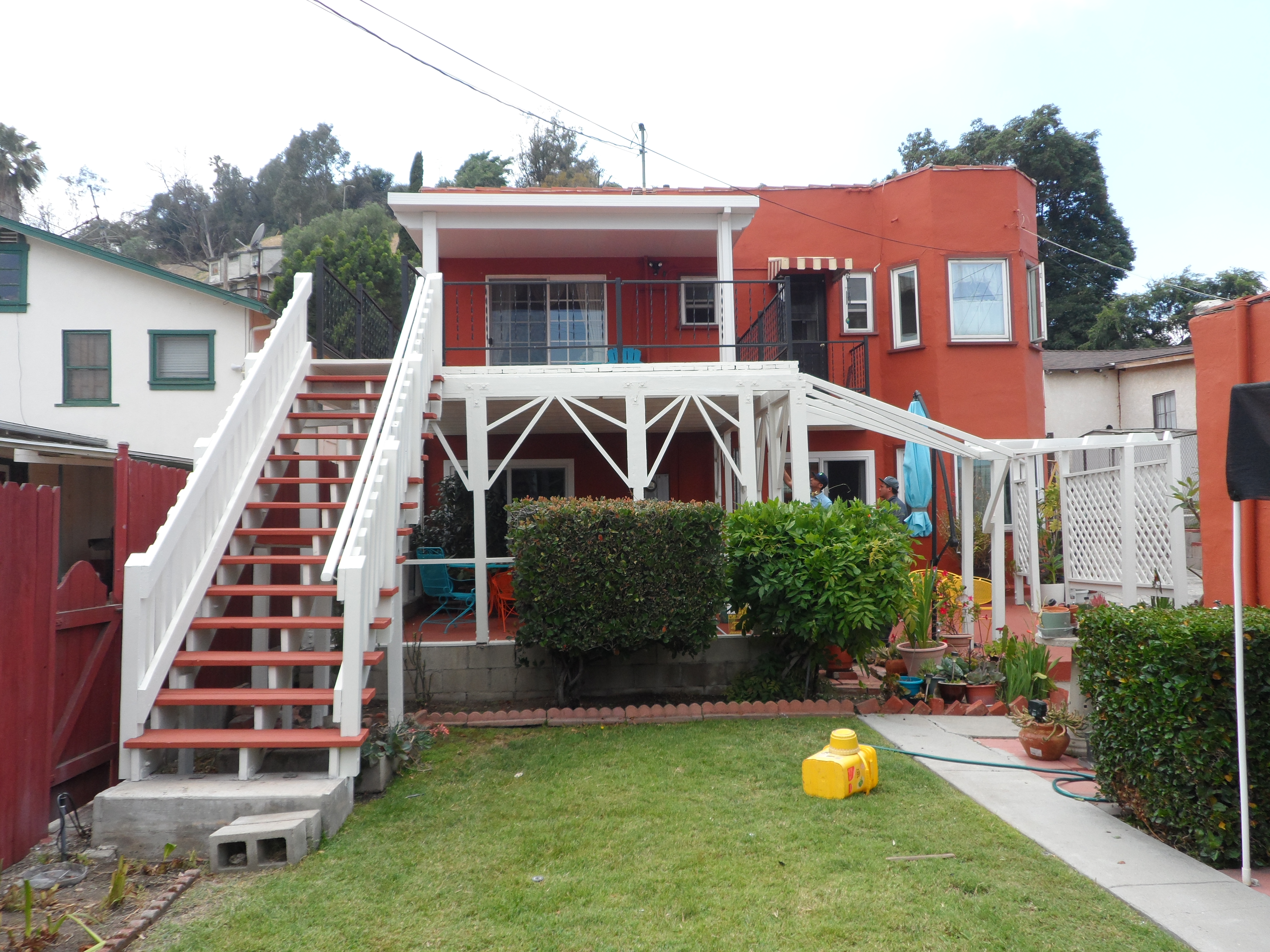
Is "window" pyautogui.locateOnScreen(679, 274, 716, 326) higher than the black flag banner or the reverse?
higher

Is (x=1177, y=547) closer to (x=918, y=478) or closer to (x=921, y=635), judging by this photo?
(x=918, y=478)

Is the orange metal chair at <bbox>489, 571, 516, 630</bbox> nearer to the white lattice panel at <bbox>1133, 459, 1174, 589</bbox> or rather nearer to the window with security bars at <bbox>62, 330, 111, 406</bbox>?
the white lattice panel at <bbox>1133, 459, 1174, 589</bbox>

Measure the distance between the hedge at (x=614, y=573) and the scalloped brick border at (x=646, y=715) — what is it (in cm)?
57

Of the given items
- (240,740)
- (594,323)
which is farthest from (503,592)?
(594,323)

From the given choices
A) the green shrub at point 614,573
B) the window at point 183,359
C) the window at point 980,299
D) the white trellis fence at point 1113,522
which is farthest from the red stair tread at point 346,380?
the window at point 980,299

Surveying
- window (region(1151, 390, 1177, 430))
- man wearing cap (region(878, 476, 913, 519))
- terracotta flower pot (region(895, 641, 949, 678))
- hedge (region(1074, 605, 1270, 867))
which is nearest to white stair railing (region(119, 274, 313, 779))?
hedge (region(1074, 605, 1270, 867))

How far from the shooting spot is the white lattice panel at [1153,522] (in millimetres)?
9422

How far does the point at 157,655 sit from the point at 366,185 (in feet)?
152

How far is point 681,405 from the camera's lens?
9.66m

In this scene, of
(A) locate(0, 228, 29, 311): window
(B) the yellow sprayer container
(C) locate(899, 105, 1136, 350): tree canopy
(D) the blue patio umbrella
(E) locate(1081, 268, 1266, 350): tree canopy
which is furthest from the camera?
(C) locate(899, 105, 1136, 350): tree canopy

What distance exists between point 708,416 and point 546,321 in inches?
169

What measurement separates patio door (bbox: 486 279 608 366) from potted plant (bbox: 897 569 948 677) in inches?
237

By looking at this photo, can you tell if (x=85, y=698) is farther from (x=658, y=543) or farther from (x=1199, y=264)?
(x=1199, y=264)

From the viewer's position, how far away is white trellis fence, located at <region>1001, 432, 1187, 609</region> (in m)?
9.42
